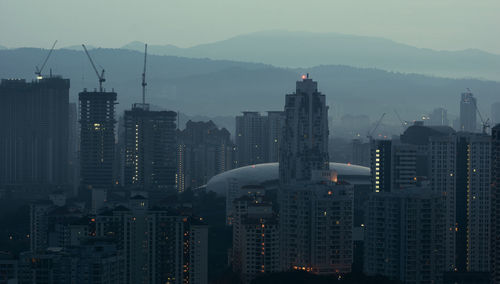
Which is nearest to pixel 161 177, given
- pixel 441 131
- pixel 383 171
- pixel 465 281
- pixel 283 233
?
pixel 441 131

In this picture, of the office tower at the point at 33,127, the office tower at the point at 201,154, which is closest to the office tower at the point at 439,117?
the office tower at the point at 201,154

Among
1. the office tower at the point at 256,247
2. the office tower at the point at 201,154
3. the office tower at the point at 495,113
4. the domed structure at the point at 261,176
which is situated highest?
the office tower at the point at 495,113

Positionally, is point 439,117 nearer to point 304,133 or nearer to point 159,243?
point 304,133

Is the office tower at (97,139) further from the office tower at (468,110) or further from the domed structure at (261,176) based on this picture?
the office tower at (468,110)

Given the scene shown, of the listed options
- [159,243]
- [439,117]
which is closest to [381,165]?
[159,243]

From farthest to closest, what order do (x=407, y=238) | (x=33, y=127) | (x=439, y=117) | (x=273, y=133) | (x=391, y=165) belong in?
(x=439, y=117), (x=33, y=127), (x=273, y=133), (x=391, y=165), (x=407, y=238)
